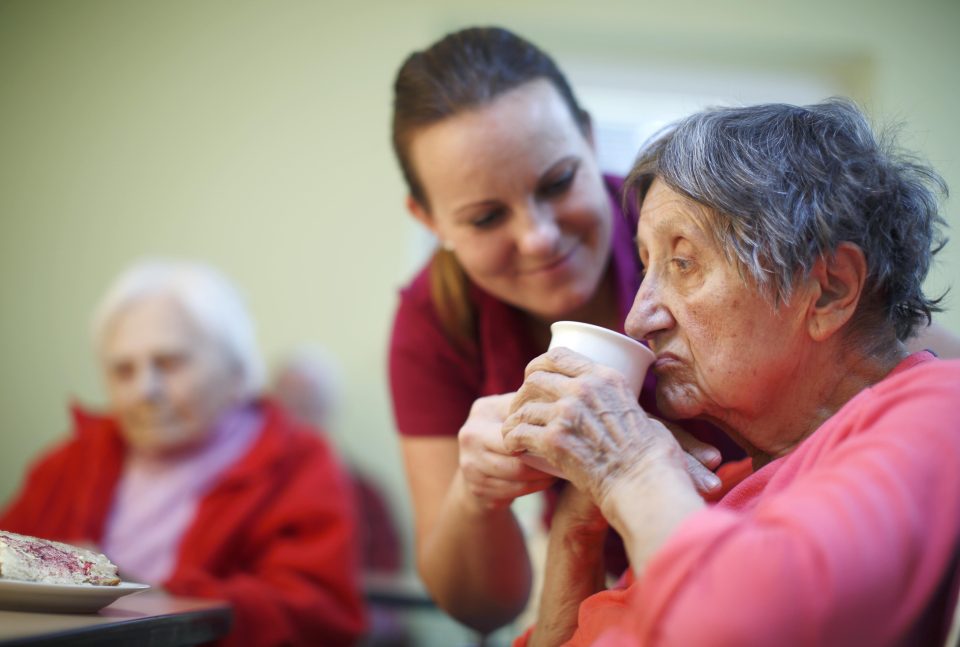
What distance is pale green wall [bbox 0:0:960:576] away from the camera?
3.43 metres

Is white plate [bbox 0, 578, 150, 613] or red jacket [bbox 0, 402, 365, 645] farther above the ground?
white plate [bbox 0, 578, 150, 613]

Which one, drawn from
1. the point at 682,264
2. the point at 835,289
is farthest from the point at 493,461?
the point at 835,289

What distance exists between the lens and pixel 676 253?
1054mm

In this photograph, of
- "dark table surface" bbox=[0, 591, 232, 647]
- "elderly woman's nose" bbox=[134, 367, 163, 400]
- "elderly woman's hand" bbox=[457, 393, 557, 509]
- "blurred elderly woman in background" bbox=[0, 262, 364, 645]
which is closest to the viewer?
"dark table surface" bbox=[0, 591, 232, 647]

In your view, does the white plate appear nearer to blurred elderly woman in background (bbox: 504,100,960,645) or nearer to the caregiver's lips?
blurred elderly woman in background (bbox: 504,100,960,645)

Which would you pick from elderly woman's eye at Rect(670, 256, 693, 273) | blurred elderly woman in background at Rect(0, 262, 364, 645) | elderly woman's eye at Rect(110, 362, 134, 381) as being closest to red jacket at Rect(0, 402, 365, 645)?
blurred elderly woman in background at Rect(0, 262, 364, 645)

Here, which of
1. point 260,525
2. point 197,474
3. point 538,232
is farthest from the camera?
point 197,474

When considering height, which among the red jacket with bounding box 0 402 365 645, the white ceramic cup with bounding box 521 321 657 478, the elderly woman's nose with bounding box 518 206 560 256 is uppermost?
the elderly woman's nose with bounding box 518 206 560 256

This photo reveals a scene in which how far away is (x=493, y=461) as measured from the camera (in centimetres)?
110

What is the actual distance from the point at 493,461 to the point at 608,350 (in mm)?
225

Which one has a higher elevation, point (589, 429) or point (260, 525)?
point (589, 429)

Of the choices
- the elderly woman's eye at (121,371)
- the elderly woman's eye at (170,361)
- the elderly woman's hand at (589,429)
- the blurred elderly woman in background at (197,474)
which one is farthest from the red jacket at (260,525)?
the elderly woman's hand at (589,429)

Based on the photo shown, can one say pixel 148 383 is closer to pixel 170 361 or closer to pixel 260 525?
pixel 170 361

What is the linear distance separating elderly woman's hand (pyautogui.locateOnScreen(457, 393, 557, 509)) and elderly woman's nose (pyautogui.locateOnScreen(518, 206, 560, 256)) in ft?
1.05
